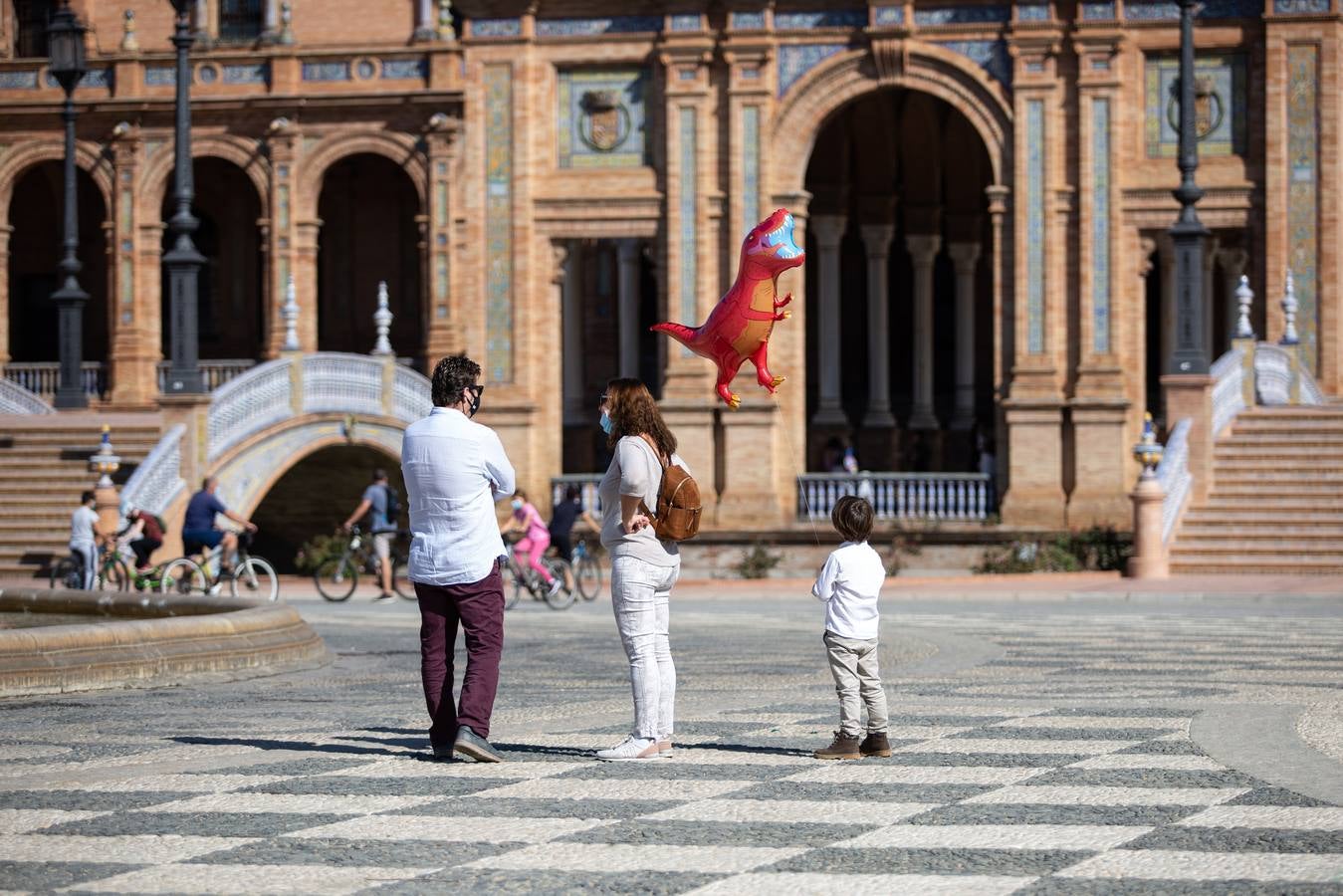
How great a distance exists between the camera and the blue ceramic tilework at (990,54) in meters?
35.6

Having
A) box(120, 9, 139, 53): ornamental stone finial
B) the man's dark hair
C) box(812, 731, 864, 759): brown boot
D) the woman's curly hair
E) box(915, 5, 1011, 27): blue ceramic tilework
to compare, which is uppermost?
box(120, 9, 139, 53): ornamental stone finial

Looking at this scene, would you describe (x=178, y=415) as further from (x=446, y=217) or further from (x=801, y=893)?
(x=801, y=893)

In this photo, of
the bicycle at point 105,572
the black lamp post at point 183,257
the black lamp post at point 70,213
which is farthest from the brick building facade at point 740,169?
the bicycle at point 105,572

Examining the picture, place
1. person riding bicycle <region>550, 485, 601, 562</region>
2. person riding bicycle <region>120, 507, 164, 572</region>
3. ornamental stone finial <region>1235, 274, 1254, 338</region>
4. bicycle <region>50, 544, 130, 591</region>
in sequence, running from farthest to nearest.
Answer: ornamental stone finial <region>1235, 274, 1254, 338</region> → person riding bicycle <region>550, 485, 601, 562</region> → person riding bicycle <region>120, 507, 164, 572</region> → bicycle <region>50, 544, 130, 591</region>

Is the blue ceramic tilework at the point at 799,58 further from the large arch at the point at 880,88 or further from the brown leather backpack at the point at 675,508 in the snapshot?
the brown leather backpack at the point at 675,508

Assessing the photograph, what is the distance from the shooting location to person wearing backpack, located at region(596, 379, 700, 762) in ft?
36.7

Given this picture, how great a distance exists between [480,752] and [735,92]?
2606 centimetres

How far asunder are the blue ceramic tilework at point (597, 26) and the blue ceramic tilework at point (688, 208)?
1.53m

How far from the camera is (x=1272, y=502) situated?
3108cm

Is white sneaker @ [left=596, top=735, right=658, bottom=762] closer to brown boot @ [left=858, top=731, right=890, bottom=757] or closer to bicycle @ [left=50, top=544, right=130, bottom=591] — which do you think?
brown boot @ [left=858, top=731, right=890, bottom=757]

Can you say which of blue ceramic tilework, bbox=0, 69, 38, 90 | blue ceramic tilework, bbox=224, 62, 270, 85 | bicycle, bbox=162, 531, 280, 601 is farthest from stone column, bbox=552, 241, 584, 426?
bicycle, bbox=162, 531, 280, 601

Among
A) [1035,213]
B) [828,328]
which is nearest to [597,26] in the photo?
[1035,213]

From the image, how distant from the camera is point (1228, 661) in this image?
16453mm

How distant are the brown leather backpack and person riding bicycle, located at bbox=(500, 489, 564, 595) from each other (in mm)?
15516
